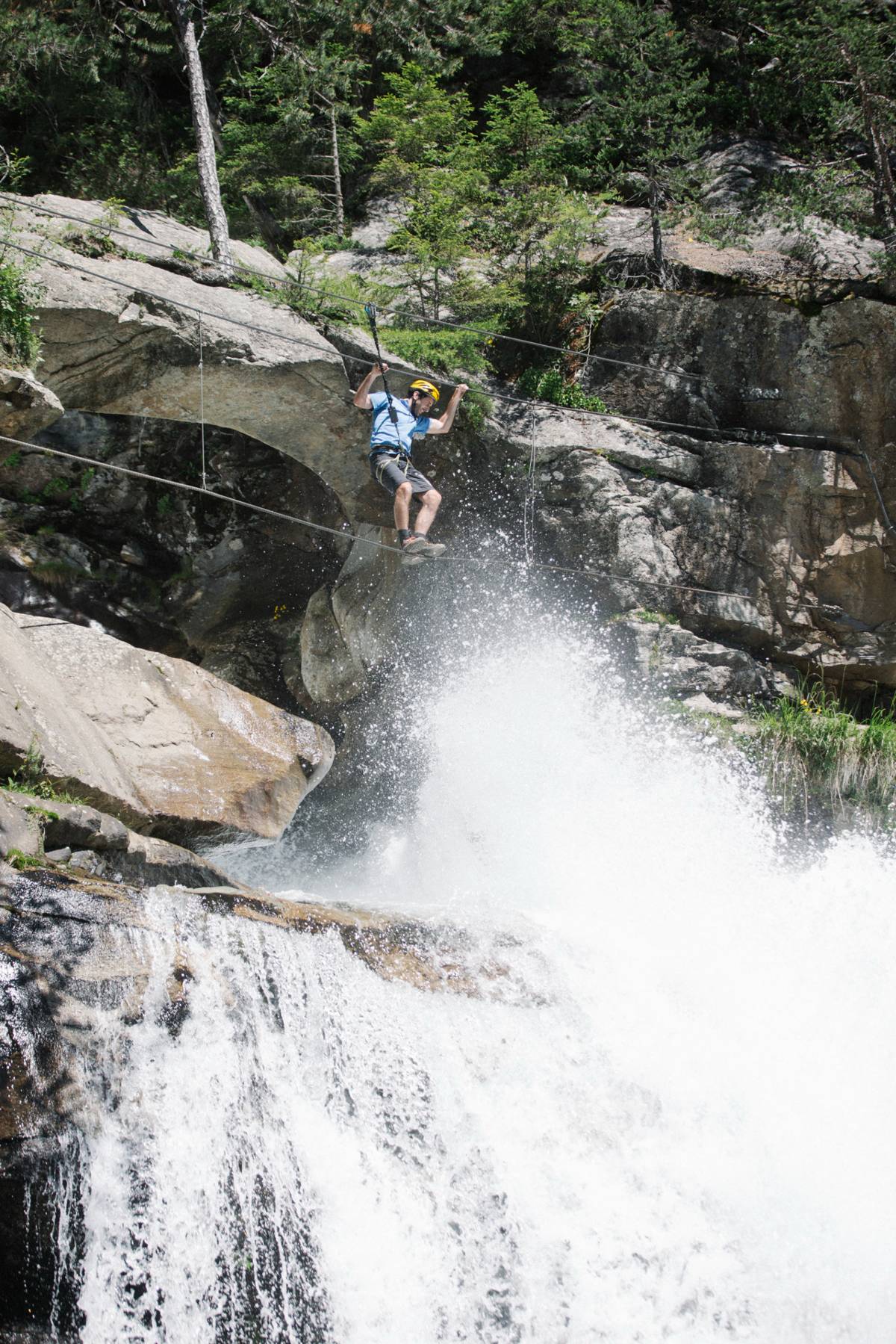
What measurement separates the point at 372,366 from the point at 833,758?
22.5 feet

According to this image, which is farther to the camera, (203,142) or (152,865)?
(203,142)

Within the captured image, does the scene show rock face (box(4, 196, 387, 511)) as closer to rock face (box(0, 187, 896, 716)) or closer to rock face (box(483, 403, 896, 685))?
rock face (box(0, 187, 896, 716))

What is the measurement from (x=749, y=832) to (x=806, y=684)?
225cm

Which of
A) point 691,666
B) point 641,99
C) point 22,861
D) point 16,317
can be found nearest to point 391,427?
point 16,317

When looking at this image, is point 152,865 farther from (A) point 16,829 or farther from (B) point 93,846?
(A) point 16,829

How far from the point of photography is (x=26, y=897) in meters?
5.24

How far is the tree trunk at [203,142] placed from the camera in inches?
425

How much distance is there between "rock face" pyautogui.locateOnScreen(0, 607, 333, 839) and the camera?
7.00m

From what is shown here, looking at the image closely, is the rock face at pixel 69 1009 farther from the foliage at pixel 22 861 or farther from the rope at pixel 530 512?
the rope at pixel 530 512

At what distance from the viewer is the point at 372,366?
35.4 ft

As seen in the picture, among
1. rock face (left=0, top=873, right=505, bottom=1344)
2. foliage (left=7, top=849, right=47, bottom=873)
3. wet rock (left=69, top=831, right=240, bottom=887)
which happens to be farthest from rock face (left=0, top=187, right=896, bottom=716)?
foliage (left=7, top=849, right=47, bottom=873)

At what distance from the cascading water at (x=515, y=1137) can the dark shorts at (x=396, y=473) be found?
4.03 meters

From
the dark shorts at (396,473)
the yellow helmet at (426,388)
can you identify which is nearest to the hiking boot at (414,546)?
the dark shorts at (396,473)

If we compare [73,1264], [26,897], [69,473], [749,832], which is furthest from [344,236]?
[73,1264]
